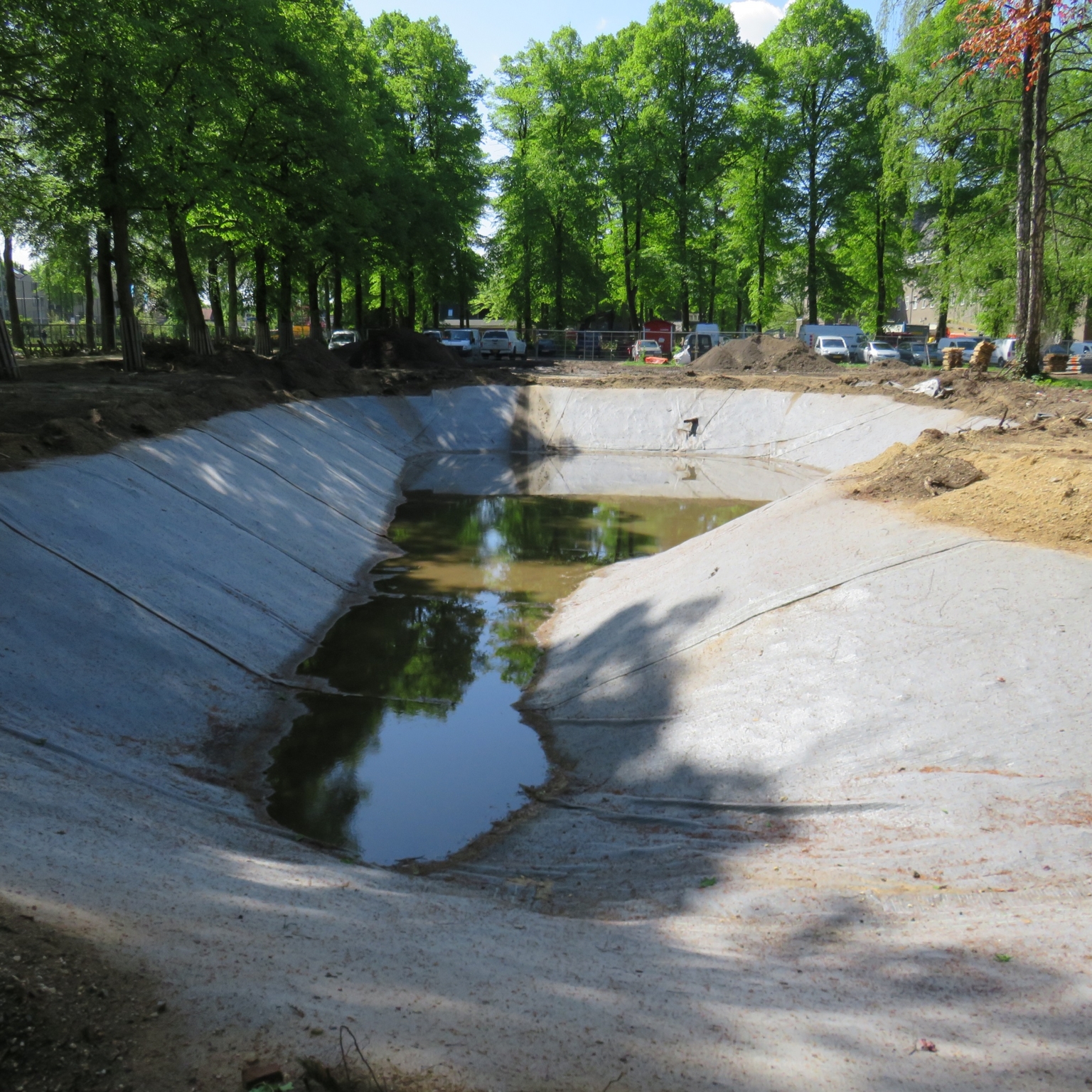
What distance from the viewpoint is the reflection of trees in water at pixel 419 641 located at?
983cm

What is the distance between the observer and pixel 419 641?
14.3m

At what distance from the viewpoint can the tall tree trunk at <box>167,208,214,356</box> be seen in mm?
26953

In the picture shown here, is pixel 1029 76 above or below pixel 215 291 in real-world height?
above

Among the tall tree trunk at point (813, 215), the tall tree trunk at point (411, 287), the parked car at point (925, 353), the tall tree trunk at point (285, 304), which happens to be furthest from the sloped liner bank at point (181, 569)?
the tall tree trunk at point (813, 215)

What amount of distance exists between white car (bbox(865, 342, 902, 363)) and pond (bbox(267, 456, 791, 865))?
26.4m

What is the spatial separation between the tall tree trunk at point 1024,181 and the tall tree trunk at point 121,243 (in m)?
24.7

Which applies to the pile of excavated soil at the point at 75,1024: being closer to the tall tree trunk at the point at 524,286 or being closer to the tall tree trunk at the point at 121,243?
the tall tree trunk at the point at 121,243

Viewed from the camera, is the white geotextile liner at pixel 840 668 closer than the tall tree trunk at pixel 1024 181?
Yes

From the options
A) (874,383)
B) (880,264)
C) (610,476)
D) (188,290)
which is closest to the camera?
(188,290)

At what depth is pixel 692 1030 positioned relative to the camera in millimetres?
4246

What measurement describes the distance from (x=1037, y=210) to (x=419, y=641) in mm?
23077

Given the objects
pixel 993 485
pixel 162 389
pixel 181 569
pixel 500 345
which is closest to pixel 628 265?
pixel 500 345

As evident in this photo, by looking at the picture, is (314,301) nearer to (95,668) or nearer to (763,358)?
(763,358)

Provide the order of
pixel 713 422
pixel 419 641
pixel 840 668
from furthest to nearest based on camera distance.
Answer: pixel 713 422, pixel 419 641, pixel 840 668
